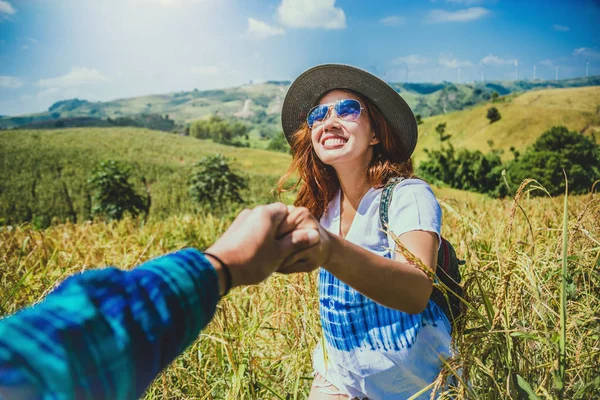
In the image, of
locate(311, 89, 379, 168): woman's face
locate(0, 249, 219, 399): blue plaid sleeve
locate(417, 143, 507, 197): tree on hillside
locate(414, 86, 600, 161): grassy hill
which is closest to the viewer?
locate(0, 249, 219, 399): blue plaid sleeve

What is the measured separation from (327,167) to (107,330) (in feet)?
5.25

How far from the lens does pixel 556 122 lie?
71688mm

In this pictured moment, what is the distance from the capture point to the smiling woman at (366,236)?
44.9 inches

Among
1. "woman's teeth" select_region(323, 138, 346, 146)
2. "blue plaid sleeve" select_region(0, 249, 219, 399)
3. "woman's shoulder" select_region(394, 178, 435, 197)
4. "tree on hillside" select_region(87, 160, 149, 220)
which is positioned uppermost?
"woman's teeth" select_region(323, 138, 346, 146)

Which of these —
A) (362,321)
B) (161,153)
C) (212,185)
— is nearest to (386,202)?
(362,321)

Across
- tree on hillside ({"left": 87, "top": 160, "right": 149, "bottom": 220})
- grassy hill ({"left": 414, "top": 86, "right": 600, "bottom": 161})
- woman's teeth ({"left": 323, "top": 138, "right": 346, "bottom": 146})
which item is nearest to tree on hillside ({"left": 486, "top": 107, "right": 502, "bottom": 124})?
grassy hill ({"left": 414, "top": 86, "right": 600, "bottom": 161})

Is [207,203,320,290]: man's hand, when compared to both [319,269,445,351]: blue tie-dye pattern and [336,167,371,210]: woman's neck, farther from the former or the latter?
[336,167,371,210]: woman's neck

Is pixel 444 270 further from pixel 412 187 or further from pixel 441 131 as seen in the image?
pixel 441 131

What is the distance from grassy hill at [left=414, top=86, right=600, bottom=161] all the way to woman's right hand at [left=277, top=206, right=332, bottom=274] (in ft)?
258

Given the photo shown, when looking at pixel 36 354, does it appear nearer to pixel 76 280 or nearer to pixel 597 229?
pixel 76 280

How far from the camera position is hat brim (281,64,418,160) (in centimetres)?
183

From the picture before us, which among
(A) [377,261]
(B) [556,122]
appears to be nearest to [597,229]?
(A) [377,261]

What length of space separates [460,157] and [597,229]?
68.2 meters

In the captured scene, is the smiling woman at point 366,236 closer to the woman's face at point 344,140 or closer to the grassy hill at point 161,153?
the woman's face at point 344,140
